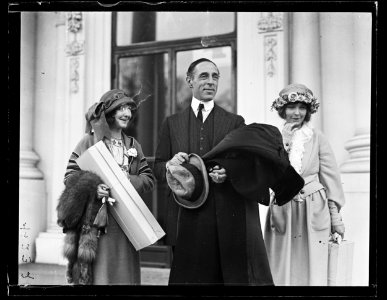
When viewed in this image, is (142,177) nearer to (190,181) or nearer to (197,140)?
(190,181)

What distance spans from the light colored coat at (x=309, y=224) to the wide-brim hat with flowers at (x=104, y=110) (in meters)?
1.23

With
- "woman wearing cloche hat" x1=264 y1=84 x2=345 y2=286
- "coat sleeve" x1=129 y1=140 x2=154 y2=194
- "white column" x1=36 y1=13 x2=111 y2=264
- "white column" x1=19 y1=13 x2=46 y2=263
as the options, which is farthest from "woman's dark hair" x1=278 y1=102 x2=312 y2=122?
"white column" x1=19 y1=13 x2=46 y2=263

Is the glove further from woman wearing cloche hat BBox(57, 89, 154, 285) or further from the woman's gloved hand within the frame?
the woman's gloved hand

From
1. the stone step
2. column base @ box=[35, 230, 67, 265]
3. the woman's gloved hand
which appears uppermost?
the woman's gloved hand

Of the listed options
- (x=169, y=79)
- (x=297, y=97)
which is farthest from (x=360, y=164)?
(x=169, y=79)

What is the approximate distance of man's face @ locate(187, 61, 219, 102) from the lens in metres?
3.53

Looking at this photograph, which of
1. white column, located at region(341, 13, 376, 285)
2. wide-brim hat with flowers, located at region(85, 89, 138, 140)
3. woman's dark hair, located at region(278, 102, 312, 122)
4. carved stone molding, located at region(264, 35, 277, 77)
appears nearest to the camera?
wide-brim hat with flowers, located at region(85, 89, 138, 140)

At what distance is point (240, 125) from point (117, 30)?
1.42 m

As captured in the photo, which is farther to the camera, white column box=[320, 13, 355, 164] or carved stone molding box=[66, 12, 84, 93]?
carved stone molding box=[66, 12, 84, 93]

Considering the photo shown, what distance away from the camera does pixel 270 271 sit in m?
3.47

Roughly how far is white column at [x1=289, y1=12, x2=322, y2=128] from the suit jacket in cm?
69
